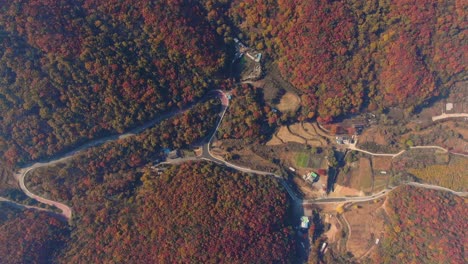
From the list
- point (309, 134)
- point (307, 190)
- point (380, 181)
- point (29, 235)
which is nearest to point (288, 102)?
point (309, 134)

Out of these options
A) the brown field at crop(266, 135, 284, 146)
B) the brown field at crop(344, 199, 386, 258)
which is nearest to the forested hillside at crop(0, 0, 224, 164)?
the brown field at crop(266, 135, 284, 146)

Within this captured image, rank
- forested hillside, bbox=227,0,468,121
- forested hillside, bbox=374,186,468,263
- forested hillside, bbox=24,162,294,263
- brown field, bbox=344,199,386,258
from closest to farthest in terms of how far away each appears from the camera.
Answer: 1. forested hillside, bbox=24,162,294,263
2. forested hillside, bbox=374,186,468,263
3. forested hillside, bbox=227,0,468,121
4. brown field, bbox=344,199,386,258

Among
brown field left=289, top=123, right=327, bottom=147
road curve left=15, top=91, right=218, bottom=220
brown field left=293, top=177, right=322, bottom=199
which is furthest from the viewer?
brown field left=289, top=123, right=327, bottom=147

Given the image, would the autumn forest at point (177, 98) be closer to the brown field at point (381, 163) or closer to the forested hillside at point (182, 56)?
the forested hillside at point (182, 56)

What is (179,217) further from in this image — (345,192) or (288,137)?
(345,192)

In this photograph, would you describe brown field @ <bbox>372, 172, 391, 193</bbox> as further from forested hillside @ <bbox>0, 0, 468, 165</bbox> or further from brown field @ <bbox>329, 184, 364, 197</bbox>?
forested hillside @ <bbox>0, 0, 468, 165</bbox>

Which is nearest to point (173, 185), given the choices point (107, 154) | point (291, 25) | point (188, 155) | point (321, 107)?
point (188, 155)

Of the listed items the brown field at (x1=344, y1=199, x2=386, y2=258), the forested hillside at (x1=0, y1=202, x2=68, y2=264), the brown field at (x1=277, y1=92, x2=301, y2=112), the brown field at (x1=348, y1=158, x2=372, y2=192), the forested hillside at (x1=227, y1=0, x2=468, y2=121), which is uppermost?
the forested hillside at (x1=227, y1=0, x2=468, y2=121)
